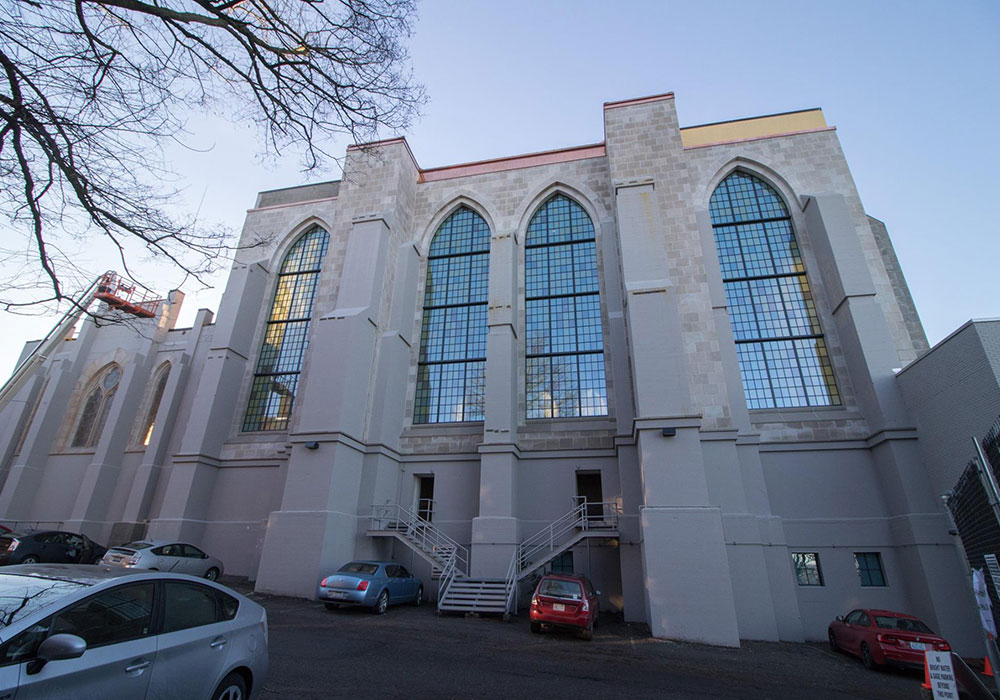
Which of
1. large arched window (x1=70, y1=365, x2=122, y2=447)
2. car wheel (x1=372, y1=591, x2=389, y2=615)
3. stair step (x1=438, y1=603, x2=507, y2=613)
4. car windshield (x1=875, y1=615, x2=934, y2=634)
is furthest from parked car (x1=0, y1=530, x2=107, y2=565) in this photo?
car windshield (x1=875, y1=615, x2=934, y2=634)

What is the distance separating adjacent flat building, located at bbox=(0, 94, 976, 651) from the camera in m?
14.1

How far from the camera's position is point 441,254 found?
73.3ft

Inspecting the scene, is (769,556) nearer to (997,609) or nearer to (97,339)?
(997,609)

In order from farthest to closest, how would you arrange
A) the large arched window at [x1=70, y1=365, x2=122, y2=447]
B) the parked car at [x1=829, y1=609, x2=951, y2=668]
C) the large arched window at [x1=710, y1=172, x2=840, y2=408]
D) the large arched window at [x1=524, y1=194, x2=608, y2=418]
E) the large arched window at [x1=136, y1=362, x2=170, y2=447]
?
the large arched window at [x1=70, y1=365, x2=122, y2=447] < the large arched window at [x1=136, y1=362, x2=170, y2=447] < the large arched window at [x1=524, y1=194, x2=608, y2=418] < the large arched window at [x1=710, y1=172, x2=840, y2=408] < the parked car at [x1=829, y1=609, x2=951, y2=668]

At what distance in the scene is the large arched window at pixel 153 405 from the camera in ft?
78.6

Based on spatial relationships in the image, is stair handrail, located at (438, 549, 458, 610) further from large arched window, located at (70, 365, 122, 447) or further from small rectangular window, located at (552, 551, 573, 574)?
large arched window, located at (70, 365, 122, 447)

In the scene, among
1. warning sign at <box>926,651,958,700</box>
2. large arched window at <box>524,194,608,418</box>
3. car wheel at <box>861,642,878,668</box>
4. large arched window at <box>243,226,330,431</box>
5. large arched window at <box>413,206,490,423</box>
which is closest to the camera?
Result: warning sign at <box>926,651,958,700</box>

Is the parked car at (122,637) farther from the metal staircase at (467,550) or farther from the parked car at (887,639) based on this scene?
the parked car at (887,639)

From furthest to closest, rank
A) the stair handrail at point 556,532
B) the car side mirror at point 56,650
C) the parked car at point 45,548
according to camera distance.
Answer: the stair handrail at point 556,532 < the parked car at point 45,548 < the car side mirror at point 56,650

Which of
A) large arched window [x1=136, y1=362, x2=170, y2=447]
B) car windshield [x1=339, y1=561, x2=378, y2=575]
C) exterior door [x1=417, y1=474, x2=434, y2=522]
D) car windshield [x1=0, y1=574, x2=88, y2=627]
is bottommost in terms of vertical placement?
car windshield [x1=0, y1=574, x2=88, y2=627]

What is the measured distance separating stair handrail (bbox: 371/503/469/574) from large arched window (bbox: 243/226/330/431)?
6589 millimetres

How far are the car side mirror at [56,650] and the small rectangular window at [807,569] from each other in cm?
1723

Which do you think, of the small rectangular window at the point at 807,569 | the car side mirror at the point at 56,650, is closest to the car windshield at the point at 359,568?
→ the car side mirror at the point at 56,650

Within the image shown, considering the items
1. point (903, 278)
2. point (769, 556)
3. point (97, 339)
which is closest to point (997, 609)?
point (769, 556)
